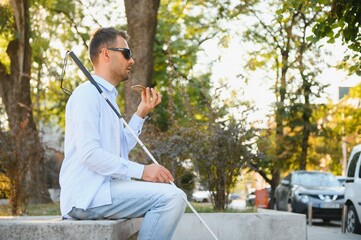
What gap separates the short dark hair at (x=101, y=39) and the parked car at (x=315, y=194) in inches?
699

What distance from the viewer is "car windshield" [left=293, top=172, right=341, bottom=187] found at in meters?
23.8

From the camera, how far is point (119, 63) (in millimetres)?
5238

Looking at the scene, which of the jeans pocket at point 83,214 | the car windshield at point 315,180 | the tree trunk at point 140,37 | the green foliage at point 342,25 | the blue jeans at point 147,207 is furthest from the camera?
the car windshield at point 315,180

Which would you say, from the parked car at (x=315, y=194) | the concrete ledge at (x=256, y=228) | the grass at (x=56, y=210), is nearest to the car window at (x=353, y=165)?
the grass at (x=56, y=210)

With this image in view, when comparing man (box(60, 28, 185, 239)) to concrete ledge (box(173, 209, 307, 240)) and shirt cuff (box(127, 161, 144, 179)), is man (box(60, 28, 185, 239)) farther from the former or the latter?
concrete ledge (box(173, 209, 307, 240))

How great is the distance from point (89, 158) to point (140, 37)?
13224 mm

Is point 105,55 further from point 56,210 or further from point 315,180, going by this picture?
point 315,180

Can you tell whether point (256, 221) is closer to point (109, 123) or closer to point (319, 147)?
point (109, 123)

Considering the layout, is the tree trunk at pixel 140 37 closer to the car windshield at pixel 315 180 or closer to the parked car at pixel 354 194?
the parked car at pixel 354 194

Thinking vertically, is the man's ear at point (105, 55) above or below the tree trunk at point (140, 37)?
below

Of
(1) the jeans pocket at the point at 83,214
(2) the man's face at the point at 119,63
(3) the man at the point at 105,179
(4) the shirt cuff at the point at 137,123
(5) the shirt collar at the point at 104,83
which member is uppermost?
(2) the man's face at the point at 119,63

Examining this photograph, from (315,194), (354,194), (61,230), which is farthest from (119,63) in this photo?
(315,194)

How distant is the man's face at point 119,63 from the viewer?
521cm

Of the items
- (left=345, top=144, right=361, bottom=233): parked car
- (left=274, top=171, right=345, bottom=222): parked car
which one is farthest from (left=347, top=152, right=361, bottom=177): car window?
(left=274, top=171, right=345, bottom=222): parked car
